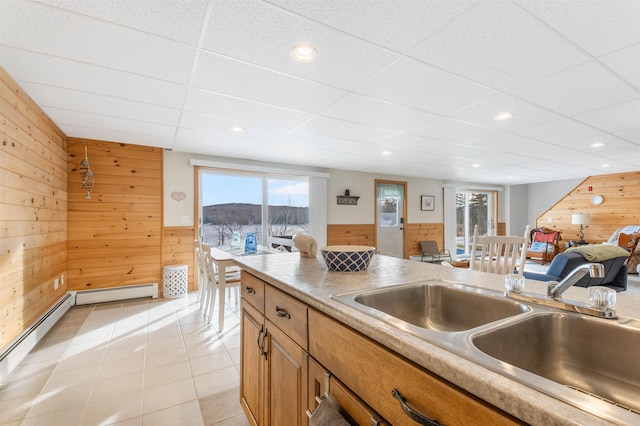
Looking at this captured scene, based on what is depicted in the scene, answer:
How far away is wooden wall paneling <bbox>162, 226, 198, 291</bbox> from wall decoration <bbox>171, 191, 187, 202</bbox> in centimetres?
45

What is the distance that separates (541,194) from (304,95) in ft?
28.9

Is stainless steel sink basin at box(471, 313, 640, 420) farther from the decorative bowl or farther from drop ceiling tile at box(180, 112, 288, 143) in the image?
drop ceiling tile at box(180, 112, 288, 143)

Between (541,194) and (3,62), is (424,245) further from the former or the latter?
(3,62)

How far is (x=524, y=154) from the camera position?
4.68 meters

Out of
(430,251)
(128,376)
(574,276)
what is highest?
(574,276)

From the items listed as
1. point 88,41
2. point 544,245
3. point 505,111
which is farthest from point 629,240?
point 88,41

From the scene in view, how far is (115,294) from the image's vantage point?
160 inches

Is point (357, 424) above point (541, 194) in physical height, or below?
below

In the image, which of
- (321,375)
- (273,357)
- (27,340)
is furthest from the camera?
(27,340)

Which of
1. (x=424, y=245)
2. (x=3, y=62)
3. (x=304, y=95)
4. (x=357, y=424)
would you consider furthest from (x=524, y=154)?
(x=3, y=62)

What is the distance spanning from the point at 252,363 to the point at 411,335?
3.74 feet

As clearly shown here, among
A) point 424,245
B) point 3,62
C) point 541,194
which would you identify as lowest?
point 424,245

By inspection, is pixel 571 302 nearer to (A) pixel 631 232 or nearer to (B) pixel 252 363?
(B) pixel 252 363

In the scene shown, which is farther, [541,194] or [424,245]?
[541,194]
